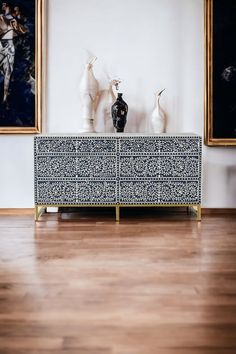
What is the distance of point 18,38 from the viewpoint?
16.8 ft

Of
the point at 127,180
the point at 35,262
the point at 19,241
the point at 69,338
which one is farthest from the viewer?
the point at 127,180

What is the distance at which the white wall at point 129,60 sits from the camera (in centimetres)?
518

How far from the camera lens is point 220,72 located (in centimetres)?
514

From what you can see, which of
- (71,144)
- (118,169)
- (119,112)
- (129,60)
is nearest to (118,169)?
(118,169)

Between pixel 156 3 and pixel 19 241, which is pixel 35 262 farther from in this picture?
pixel 156 3

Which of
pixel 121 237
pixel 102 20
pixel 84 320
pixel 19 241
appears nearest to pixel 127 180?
pixel 121 237

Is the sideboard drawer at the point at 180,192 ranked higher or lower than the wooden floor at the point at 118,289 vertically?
higher

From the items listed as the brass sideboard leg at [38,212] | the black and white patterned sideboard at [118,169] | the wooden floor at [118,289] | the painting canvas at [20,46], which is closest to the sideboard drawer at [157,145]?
the black and white patterned sideboard at [118,169]

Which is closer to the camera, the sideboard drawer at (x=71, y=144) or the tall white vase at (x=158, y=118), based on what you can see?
the sideboard drawer at (x=71, y=144)

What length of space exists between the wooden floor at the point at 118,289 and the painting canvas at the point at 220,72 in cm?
111

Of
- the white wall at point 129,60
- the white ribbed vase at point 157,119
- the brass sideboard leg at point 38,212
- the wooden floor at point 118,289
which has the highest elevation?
the white wall at point 129,60

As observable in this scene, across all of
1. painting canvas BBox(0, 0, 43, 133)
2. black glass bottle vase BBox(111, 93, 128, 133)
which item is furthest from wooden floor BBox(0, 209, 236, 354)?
painting canvas BBox(0, 0, 43, 133)

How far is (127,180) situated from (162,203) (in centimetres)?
38

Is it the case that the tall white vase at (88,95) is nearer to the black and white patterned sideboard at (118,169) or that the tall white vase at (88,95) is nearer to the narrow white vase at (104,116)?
the narrow white vase at (104,116)
